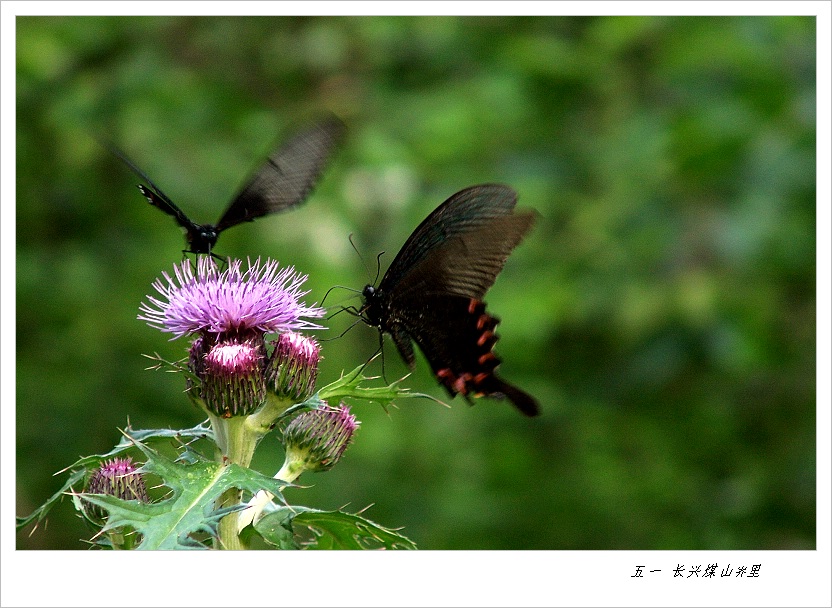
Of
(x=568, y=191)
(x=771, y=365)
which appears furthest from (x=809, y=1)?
(x=771, y=365)

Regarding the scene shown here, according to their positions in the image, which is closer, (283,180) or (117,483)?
(117,483)

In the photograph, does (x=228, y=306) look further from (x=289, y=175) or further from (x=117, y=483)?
(x=289, y=175)

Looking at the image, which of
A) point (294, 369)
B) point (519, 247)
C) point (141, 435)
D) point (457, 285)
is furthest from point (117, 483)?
point (519, 247)

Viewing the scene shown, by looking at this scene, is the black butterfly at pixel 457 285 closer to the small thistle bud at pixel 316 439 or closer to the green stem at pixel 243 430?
the small thistle bud at pixel 316 439

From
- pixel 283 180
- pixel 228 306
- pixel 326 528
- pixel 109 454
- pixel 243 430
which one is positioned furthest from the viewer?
pixel 283 180

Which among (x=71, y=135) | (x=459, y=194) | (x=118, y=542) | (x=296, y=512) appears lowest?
(x=118, y=542)

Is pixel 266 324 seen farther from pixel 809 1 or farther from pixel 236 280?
pixel 809 1
